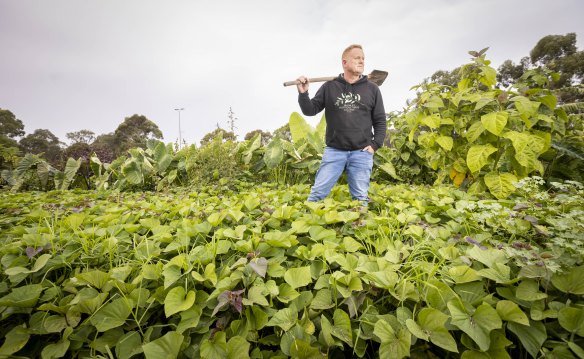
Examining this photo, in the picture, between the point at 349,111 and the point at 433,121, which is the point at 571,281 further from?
the point at 433,121

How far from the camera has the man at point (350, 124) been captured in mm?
3107

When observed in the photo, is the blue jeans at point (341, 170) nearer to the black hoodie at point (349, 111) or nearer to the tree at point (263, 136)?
the black hoodie at point (349, 111)

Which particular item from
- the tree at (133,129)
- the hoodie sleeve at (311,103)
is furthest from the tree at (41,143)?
the hoodie sleeve at (311,103)

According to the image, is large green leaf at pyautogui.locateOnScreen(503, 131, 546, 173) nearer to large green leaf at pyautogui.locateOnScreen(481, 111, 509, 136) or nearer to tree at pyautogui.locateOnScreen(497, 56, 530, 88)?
large green leaf at pyautogui.locateOnScreen(481, 111, 509, 136)

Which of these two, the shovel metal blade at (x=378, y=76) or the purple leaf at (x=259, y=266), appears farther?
the shovel metal blade at (x=378, y=76)

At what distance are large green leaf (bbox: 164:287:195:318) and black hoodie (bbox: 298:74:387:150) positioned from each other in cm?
240

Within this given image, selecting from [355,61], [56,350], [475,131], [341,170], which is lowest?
[56,350]

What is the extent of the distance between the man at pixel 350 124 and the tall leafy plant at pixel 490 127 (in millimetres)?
744

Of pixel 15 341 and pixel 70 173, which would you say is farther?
pixel 70 173

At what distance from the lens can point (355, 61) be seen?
307cm

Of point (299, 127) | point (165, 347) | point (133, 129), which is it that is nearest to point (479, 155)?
point (299, 127)

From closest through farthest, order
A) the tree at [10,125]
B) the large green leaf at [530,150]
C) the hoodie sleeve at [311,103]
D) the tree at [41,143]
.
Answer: the large green leaf at [530,150], the hoodie sleeve at [311,103], the tree at [10,125], the tree at [41,143]

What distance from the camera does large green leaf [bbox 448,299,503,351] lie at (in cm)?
90

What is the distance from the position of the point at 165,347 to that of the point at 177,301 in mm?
187
